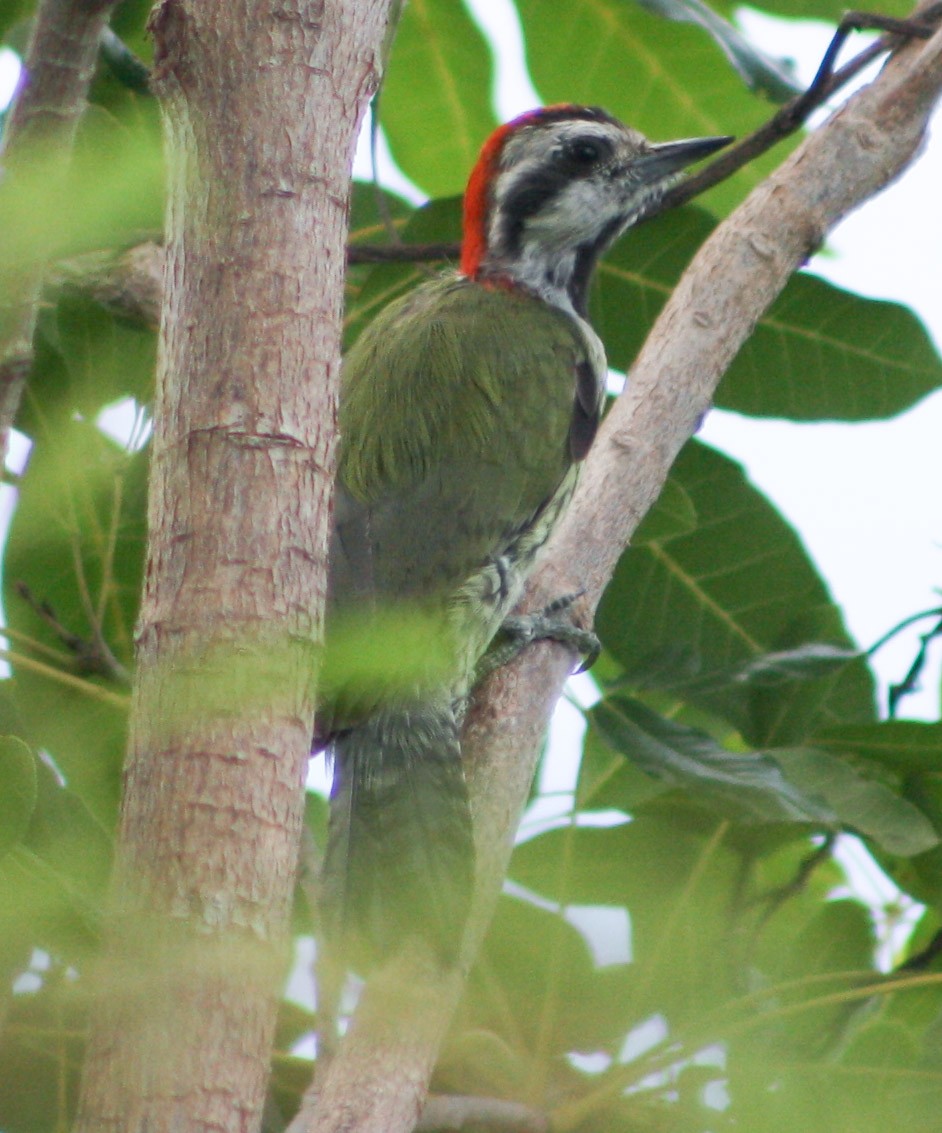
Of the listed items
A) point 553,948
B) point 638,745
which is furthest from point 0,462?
point 638,745

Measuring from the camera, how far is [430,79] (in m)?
2.79

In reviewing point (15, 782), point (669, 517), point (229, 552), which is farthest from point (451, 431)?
point (15, 782)

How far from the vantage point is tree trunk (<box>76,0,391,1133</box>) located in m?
0.81

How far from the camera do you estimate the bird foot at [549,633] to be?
237cm

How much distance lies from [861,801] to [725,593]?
0.64m

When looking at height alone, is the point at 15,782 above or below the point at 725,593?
below

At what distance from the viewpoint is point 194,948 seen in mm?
815

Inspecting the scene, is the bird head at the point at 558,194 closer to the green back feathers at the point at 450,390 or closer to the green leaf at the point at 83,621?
the green back feathers at the point at 450,390

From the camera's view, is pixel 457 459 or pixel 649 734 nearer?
pixel 649 734

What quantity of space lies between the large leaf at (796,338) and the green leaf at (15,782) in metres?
1.92

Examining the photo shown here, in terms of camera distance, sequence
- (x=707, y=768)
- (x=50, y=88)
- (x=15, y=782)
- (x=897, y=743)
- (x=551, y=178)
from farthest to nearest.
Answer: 1. (x=551, y=178)
2. (x=897, y=743)
3. (x=707, y=768)
4. (x=50, y=88)
5. (x=15, y=782)

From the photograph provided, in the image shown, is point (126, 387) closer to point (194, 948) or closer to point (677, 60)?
point (194, 948)

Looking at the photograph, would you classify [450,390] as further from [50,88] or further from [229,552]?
[229,552]

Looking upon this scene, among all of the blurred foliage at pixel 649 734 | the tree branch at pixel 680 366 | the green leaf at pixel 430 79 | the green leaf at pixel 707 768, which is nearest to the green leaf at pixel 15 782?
the blurred foliage at pixel 649 734
